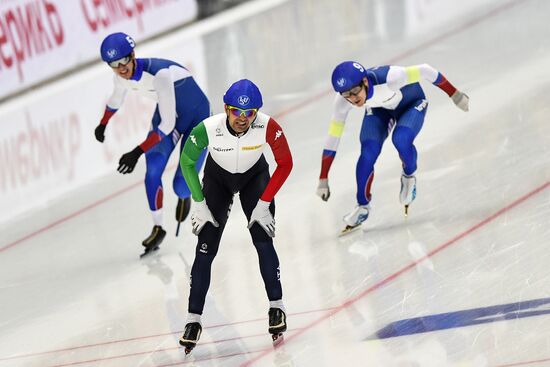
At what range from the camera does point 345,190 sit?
9.27m

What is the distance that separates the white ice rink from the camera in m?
6.73

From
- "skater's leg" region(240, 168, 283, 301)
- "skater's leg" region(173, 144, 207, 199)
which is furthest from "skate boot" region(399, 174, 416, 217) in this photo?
"skater's leg" region(240, 168, 283, 301)

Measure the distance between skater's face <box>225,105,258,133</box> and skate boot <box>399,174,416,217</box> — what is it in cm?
221

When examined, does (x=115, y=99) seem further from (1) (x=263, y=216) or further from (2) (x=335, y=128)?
(1) (x=263, y=216)

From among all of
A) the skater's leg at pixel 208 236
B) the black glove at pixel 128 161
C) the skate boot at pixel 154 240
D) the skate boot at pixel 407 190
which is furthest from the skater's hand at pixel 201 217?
the skate boot at pixel 407 190

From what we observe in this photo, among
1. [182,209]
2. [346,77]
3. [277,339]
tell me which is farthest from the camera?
[182,209]

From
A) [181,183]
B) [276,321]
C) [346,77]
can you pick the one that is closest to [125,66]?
[181,183]

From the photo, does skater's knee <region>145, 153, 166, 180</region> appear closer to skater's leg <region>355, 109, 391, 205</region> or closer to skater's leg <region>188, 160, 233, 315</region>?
skater's leg <region>355, 109, 391, 205</region>

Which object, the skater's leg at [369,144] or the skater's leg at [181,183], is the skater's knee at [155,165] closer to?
the skater's leg at [181,183]

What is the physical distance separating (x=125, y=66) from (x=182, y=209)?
1.26 m

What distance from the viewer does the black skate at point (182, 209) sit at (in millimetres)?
8742

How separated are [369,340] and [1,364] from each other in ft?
7.03

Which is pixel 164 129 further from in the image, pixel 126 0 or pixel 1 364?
pixel 126 0

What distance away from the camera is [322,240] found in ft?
27.3
